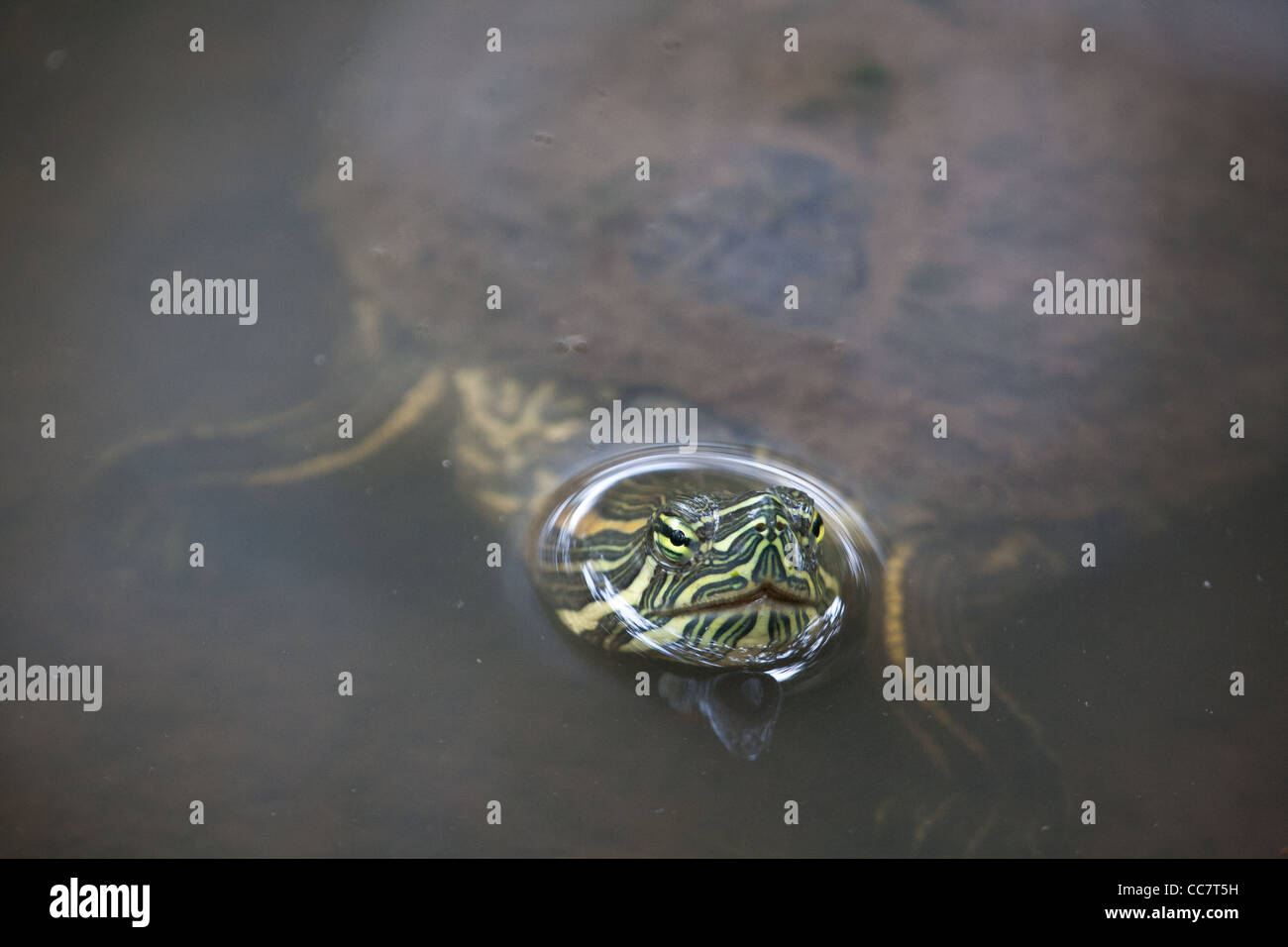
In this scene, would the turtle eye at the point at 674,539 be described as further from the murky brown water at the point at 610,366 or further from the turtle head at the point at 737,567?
the murky brown water at the point at 610,366

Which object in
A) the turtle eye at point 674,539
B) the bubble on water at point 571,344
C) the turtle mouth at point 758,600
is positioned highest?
the bubble on water at point 571,344

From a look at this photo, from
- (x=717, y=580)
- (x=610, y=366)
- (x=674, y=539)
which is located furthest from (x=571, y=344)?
(x=717, y=580)

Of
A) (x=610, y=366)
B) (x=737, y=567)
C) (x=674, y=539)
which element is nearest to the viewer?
(x=737, y=567)

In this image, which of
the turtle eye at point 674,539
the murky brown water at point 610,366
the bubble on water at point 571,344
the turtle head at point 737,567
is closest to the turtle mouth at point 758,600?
the turtle head at point 737,567

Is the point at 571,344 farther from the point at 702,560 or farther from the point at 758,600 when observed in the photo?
the point at 758,600

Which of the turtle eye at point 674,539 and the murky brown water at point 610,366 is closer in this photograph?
the murky brown water at point 610,366

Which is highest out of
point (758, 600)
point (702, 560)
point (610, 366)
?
point (610, 366)
